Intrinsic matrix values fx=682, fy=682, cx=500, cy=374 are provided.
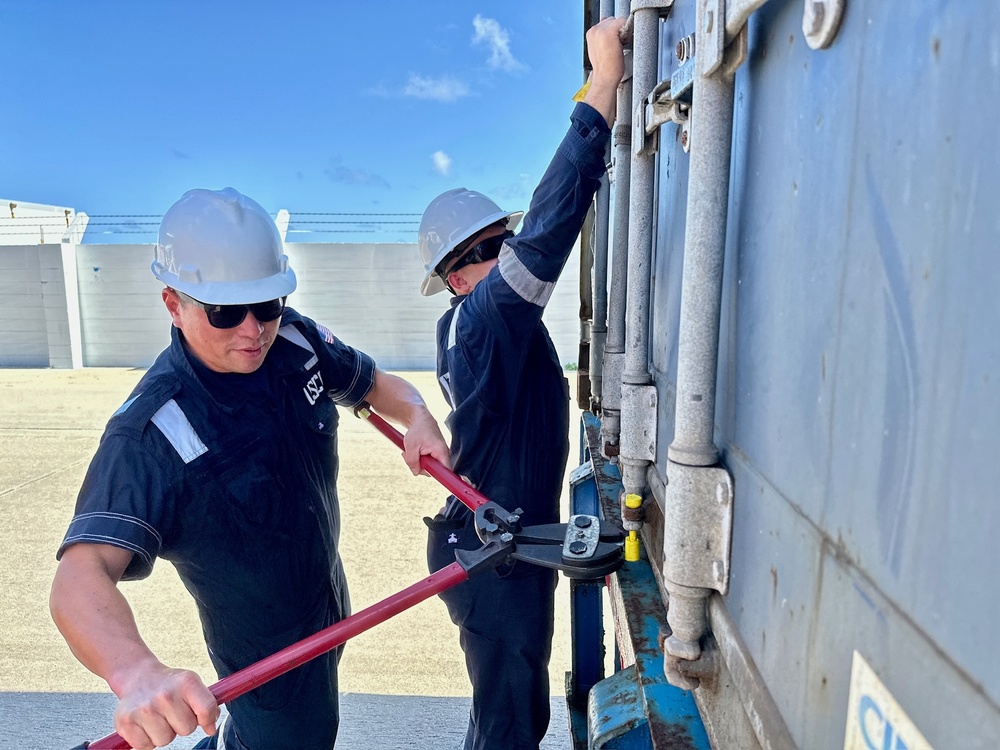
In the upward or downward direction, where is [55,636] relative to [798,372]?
downward

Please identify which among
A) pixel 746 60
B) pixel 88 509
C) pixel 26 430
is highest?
pixel 746 60

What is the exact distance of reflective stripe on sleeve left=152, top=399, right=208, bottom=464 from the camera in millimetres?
1697

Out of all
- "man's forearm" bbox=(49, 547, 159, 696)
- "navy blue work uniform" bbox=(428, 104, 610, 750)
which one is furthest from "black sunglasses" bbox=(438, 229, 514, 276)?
"man's forearm" bbox=(49, 547, 159, 696)

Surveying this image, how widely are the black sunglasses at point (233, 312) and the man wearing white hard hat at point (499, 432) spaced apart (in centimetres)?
51

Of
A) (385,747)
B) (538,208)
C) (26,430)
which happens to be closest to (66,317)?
(26,430)

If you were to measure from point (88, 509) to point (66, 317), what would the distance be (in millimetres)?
14817

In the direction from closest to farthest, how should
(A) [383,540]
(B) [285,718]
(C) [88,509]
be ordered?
(C) [88,509] → (B) [285,718] → (A) [383,540]

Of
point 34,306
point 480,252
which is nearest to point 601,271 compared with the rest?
point 480,252

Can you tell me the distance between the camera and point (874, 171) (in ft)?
1.82

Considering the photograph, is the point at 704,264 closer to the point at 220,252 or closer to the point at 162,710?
the point at 162,710

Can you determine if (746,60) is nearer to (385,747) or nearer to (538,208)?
(538,208)

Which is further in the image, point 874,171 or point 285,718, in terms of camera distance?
point 285,718

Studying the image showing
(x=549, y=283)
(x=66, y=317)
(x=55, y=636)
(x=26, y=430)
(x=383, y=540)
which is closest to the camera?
(x=549, y=283)

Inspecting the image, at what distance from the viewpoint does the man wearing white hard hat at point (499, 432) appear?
1.80 m
